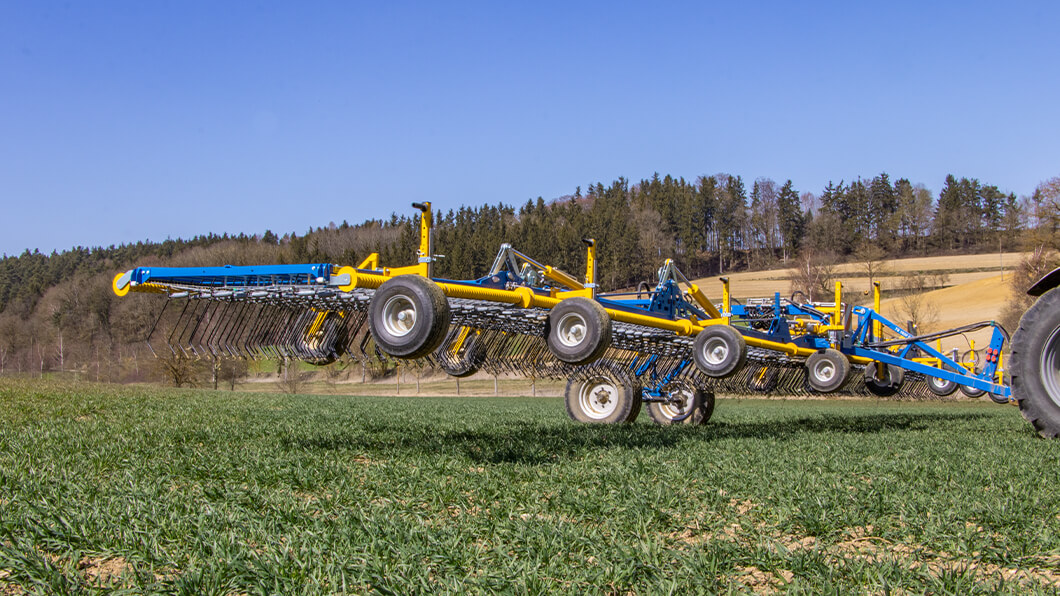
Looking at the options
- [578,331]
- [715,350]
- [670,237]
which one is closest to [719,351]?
[715,350]

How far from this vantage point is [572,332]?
1029 cm

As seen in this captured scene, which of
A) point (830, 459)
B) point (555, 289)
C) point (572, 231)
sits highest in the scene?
point (572, 231)

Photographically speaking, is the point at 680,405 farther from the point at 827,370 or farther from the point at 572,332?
the point at 572,332

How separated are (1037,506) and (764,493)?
6.70 ft

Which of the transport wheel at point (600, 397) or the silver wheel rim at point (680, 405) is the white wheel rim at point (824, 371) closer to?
the silver wheel rim at point (680, 405)

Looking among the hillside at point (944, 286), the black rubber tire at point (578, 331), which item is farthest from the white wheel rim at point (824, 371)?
the hillside at point (944, 286)

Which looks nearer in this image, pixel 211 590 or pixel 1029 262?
pixel 211 590

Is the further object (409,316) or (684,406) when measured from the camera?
(684,406)

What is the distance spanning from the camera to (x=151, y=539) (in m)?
4.71

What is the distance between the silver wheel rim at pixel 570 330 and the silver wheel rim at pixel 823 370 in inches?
338

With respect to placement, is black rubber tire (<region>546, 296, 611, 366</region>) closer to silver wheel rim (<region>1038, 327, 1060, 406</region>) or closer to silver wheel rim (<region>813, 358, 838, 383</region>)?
silver wheel rim (<region>1038, 327, 1060, 406</region>)

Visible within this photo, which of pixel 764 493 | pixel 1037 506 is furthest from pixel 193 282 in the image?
pixel 1037 506

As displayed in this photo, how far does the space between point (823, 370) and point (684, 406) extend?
3.19 meters

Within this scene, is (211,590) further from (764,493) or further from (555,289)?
(555,289)
